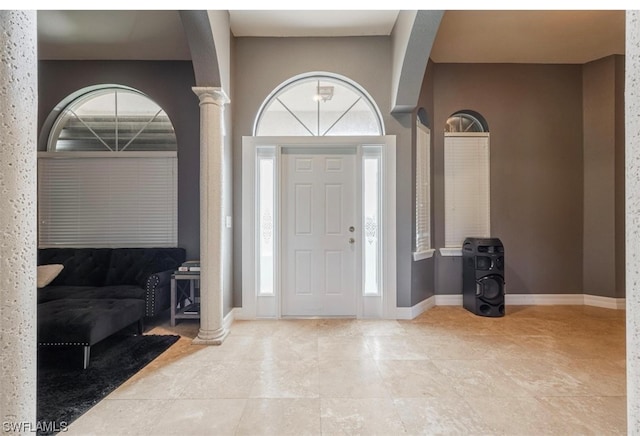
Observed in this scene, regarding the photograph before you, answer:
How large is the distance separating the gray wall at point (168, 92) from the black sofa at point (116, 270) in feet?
1.07

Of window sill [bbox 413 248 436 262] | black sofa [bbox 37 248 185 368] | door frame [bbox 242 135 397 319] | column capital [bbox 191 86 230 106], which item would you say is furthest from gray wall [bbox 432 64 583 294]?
black sofa [bbox 37 248 185 368]

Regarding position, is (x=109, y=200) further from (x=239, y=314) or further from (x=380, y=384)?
(x=380, y=384)

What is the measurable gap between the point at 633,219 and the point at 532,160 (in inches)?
152

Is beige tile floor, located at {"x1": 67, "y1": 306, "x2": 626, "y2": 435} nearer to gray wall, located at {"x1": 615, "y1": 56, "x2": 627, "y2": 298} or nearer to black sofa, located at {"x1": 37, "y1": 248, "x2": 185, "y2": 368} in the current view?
black sofa, located at {"x1": 37, "y1": 248, "x2": 185, "y2": 368}

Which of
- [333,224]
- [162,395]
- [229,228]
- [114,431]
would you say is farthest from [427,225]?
[114,431]

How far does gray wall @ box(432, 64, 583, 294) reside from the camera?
13.5 feet

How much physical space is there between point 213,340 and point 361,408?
61.4 inches

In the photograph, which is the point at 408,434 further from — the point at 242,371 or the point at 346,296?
the point at 346,296

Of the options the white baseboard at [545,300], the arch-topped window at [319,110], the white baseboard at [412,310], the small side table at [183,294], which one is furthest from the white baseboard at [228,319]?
the white baseboard at [545,300]

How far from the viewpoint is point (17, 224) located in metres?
0.97

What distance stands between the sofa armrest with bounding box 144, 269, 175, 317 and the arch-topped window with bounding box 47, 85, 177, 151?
1.60 meters

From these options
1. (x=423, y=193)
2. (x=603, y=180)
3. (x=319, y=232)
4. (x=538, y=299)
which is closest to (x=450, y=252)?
(x=423, y=193)
